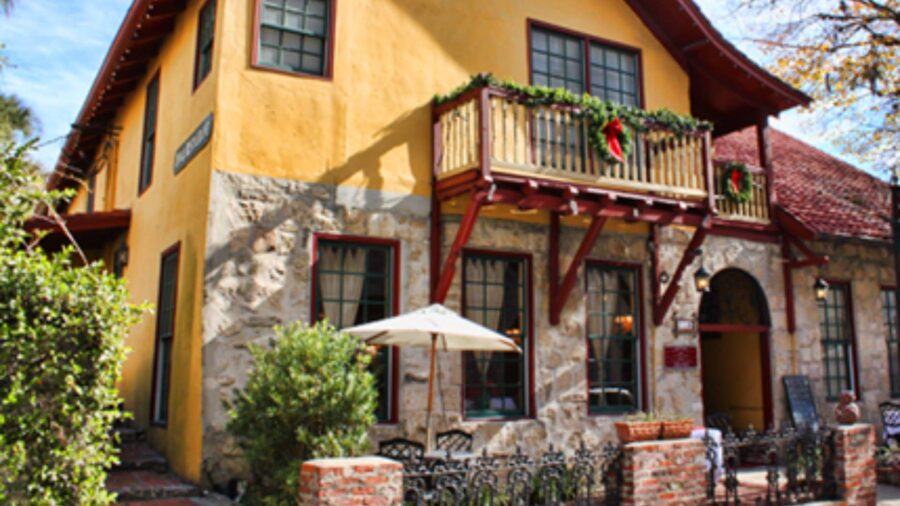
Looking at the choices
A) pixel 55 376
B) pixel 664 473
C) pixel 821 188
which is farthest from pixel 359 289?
pixel 821 188

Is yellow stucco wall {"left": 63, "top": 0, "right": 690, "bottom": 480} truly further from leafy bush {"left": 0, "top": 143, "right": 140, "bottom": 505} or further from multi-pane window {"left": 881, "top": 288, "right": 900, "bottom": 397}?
multi-pane window {"left": 881, "top": 288, "right": 900, "bottom": 397}

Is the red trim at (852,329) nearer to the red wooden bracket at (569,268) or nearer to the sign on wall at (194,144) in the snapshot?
the red wooden bracket at (569,268)

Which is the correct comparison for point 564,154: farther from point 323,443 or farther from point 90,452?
point 90,452

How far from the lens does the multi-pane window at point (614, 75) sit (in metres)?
12.5

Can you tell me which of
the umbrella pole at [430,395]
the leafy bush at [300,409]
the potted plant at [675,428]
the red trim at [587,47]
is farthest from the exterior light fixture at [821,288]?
the leafy bush at [300,409]

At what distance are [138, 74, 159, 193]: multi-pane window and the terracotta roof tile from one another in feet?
30.8

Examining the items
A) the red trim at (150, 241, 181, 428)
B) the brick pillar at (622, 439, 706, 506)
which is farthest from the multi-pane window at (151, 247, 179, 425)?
the brick pillar at (622, 439, 706, 506)

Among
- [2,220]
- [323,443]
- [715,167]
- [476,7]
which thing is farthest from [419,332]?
[715,167]

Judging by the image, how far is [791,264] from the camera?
13625 millimetres

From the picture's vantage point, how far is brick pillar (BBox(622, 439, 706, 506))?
7.79 metres

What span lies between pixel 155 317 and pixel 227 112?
3.49m

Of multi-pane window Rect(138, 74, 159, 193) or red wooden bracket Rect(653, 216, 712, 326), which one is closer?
red wooden bracket Rect(653, 216, 712, 326)

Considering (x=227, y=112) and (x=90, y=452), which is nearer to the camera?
(x=90, y=452)

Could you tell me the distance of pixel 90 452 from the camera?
225 inches
